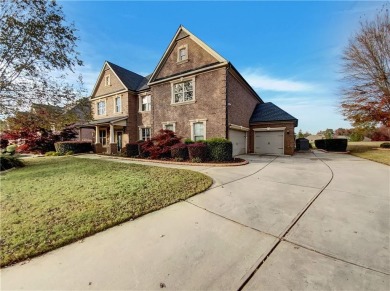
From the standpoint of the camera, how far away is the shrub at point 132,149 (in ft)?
44.1

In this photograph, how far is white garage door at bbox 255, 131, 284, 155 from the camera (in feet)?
50.0

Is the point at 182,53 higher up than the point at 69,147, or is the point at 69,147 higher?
the point at 182,53

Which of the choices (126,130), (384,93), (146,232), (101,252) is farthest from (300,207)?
(384,93)

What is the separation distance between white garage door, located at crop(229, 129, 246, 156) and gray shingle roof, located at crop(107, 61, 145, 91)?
11.6 m

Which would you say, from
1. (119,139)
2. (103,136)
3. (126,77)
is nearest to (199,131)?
(119,139)

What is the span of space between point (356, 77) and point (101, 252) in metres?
23.5

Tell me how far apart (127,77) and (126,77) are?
0.19 m

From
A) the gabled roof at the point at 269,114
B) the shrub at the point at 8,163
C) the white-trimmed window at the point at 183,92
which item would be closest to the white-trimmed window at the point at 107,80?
the white-trimmed window at the point at 183,92

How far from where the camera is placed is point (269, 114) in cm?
1673

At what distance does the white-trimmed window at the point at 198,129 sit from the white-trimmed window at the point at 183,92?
5.77 ft

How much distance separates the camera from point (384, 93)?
50.9 feet

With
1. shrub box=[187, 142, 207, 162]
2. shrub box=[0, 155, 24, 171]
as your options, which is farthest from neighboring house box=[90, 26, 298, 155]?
shrub box=[0, 155, 24, 171]

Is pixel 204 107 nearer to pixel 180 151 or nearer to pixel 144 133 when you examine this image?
pixel 180 151

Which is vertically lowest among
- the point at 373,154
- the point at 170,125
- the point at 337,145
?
the point at 373,154
